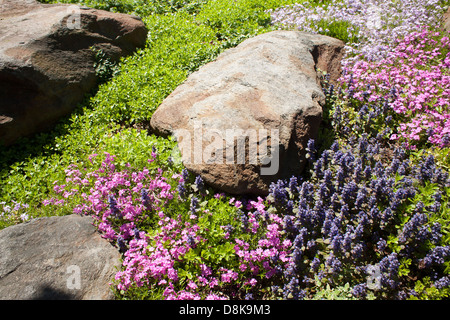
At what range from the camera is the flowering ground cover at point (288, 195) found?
351cm

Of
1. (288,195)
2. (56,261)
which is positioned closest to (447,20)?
(288,195)

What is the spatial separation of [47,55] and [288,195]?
4794 mm

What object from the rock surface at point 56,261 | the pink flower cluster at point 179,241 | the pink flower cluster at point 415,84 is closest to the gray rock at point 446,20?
the pink flower cluster at point 415,84

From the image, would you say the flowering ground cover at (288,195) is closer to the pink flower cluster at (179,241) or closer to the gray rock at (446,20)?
the pink flower cluster at (179,241)

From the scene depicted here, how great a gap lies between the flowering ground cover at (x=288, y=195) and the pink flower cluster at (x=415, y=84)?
0.08 ft

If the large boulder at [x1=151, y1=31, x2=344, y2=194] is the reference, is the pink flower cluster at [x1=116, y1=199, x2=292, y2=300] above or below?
below

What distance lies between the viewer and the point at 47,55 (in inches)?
240

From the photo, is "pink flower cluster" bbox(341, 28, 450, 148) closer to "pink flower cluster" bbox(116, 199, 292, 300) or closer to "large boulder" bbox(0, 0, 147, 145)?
"pink flower cluster" bbox(116, 199, 292, 300)

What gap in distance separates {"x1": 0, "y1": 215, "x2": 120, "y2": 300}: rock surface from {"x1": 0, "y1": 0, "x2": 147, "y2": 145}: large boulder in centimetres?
274

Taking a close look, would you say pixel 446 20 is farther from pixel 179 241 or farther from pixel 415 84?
pixel 179 241

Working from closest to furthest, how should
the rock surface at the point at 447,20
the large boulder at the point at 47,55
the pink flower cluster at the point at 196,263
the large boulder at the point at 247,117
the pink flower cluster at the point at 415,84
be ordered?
the pink flower cluster at the point at 196,263 → the large boulder at the point at 247,117 → the pink flower cluster at the point at 415,84 → the large boulder at the point at 47,55 → the rock surface at the point at 447,20

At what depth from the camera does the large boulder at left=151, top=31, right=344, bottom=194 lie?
168 inches

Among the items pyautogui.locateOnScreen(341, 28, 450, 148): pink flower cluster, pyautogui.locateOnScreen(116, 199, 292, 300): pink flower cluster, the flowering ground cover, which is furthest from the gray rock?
pyautogui.locateOnScreen(116, 199, 292, 300): pink flower cluster
